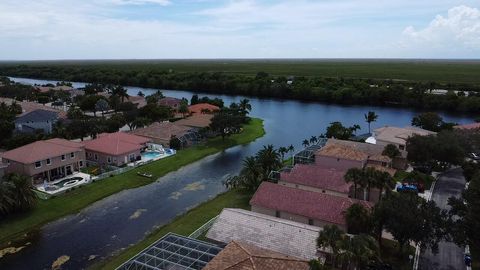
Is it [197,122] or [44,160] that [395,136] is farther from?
[44,160]

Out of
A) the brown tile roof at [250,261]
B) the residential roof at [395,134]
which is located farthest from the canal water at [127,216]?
the residential roof at [395,134]

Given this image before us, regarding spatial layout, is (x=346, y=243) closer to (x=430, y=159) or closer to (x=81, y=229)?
(x=81, y=229)

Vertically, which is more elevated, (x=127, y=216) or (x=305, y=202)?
(x=305, y=202)

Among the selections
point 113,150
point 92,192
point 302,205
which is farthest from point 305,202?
point 113,150

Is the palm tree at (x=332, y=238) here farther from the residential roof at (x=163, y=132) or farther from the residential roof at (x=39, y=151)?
the residential roof at (x=163, y=132)

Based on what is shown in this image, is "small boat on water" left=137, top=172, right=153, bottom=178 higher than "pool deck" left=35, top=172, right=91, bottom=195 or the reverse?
the reverse

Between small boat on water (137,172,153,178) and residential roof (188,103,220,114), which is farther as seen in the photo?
residential roof (188,103,220,114)

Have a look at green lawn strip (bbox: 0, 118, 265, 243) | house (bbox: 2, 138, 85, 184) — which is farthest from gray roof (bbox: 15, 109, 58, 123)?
green lawn strip (bbox: 0, 118, 265, 243)

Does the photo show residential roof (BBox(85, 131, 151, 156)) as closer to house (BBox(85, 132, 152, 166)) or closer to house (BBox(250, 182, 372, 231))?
house (BBox(85, 132, 152, 166))
